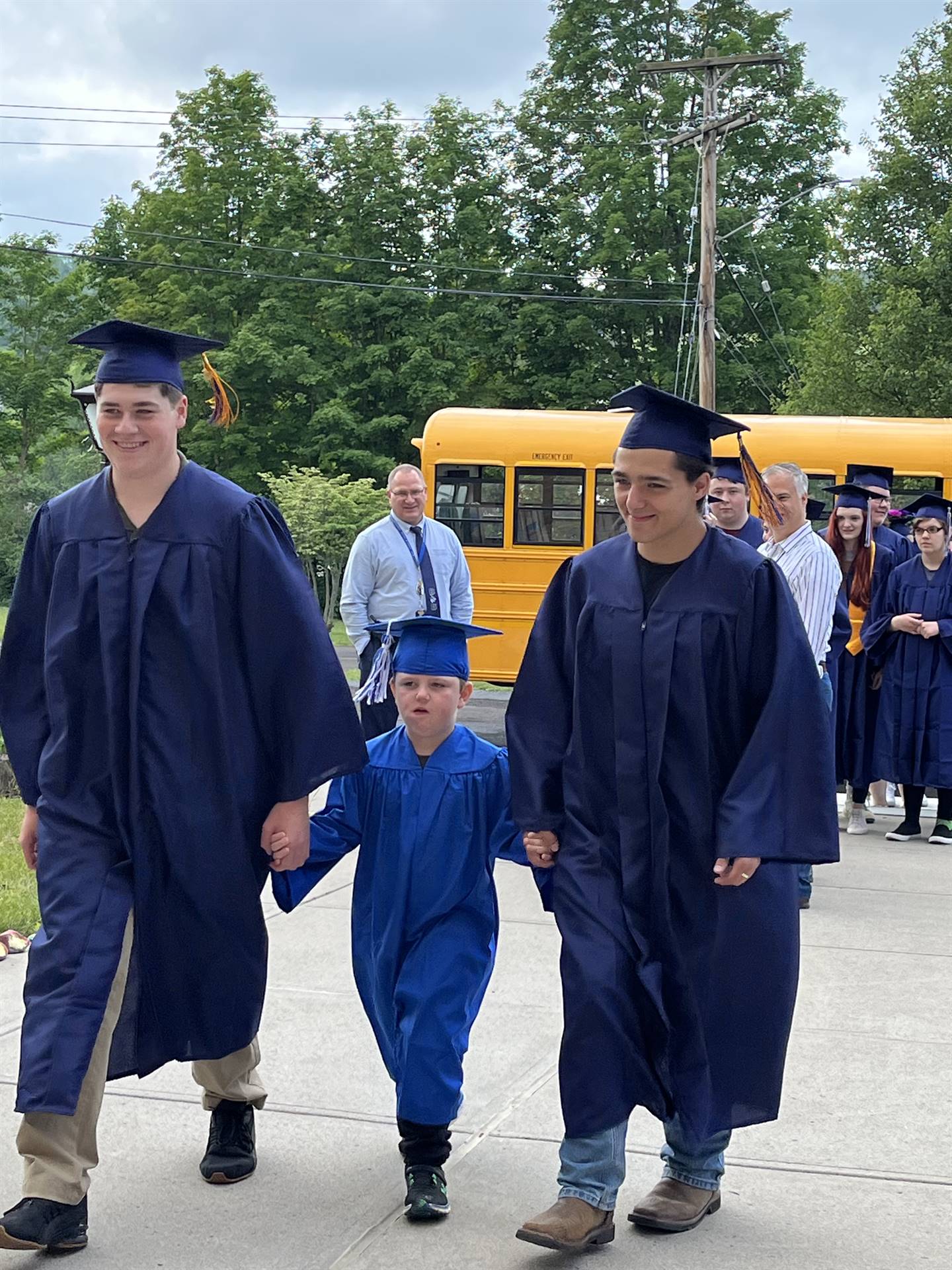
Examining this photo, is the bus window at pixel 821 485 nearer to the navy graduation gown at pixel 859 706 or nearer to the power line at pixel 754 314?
the navy graduation gown at pixel 859 706

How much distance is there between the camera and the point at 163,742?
3.62 meters

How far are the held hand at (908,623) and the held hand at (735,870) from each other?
648 cm

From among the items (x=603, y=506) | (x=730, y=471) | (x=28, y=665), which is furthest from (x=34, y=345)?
(x=28, y=665)

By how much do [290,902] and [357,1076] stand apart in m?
1.01

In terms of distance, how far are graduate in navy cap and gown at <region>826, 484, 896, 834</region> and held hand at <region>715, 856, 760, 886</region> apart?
6318 mm

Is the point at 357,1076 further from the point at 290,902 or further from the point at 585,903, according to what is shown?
the point at 585,903

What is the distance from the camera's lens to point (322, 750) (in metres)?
3.76

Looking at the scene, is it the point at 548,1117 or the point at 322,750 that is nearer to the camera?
the point at 322,750

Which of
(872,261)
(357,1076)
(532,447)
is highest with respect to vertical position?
(872,261)

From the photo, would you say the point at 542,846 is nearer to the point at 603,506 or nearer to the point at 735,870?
the point at 735,870

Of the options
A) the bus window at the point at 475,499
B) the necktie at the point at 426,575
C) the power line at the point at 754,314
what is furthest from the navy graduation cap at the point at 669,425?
the power line at the point at 754,314

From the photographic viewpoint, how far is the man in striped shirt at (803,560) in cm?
715

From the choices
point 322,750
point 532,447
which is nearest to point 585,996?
point 322,750

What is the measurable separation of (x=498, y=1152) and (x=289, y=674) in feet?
4.63
